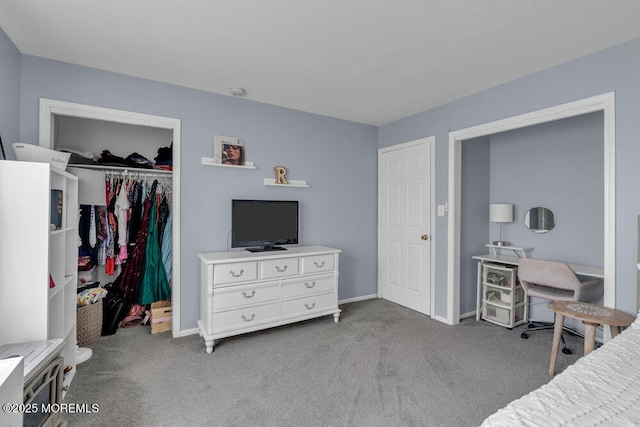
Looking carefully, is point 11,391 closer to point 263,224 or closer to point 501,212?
point 263,224

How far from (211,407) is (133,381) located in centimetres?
71


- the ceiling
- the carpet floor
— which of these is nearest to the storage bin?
the carpet floor

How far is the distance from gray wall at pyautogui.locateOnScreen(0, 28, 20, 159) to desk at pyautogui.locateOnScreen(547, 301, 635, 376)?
13.4 ft

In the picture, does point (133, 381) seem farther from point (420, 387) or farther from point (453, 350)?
point (453, 350)

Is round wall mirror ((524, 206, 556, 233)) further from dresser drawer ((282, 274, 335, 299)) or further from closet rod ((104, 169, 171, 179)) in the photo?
closet rod ((104, 169, 171, 179))

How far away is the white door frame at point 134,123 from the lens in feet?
8.07

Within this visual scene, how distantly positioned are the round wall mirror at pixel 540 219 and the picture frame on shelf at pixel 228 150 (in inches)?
131

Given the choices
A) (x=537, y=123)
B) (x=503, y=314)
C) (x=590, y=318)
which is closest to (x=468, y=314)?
(x=503, y=314)

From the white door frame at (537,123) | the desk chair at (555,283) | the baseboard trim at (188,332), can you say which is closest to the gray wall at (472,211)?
the white door frame at (537,123)

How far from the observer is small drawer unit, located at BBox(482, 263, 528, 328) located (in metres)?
3.25

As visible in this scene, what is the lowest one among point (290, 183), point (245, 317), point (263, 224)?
point (245, 317)

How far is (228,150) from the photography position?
10.5 feet

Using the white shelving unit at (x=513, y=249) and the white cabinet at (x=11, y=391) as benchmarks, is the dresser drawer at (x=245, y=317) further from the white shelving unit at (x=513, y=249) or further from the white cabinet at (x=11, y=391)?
the white shelving unit at (x=513, y=249)

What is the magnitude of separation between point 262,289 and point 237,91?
6.49 feet
